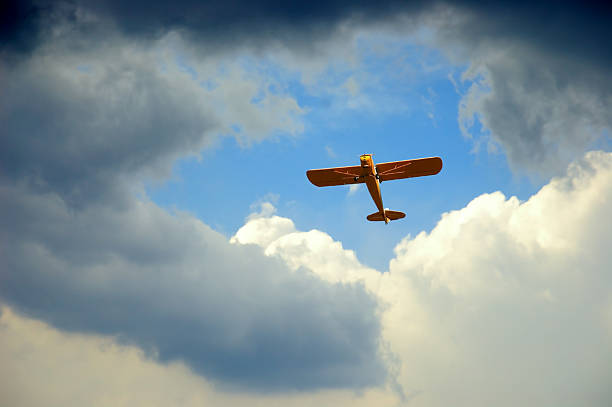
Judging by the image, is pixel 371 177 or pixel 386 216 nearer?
pixel 371 177

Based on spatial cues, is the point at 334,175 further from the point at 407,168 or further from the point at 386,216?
the point at 386,216

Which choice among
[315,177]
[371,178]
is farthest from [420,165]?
[315,177]

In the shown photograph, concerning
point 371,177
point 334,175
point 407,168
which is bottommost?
point 371,177

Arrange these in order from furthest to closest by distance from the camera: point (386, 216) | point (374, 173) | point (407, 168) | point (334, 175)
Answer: point (386, 216), point (407, 168), point (334, 175), point (374, 173)

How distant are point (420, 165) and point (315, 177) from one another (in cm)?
1157

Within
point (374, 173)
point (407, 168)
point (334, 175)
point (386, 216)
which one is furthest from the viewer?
point (386, 216)

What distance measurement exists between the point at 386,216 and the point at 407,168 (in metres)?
9.30

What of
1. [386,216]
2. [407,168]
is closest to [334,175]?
[407,168]

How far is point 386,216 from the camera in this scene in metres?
75.9

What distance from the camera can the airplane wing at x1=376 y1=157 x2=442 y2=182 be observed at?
6756 centimetres

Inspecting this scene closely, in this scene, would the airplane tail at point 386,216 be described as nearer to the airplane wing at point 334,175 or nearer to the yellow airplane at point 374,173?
the yellow airplane at point 374,173

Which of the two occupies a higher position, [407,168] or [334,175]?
[407,168]

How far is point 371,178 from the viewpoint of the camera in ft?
218

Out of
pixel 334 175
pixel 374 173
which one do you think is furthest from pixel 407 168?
pixel 334 175
